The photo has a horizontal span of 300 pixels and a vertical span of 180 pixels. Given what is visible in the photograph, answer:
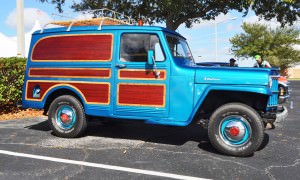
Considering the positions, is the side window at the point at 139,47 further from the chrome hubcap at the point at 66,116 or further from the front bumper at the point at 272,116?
the front bumper at the point at 272,116

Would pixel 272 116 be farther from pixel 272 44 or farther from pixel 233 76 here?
pixel 272 44

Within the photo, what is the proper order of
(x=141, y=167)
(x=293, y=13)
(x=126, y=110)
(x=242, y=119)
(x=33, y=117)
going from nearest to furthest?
(x=141, y=167) < (x=242, y=119) < (x=126, y=110) < (x=33, y=117) < (x=293, y=13)

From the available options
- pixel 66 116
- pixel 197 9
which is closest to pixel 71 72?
pixel 66 116

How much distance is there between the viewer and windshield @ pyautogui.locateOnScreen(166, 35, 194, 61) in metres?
5.85

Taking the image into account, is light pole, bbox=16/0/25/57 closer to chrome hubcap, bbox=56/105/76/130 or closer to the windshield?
chrome hubcap, bbox=56/105/76/130

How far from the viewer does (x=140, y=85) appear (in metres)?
5.64

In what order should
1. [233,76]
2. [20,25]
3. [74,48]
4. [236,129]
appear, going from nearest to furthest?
[233,76] → [236,129] → [74,48] → [20,25]

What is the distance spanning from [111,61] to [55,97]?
162cm

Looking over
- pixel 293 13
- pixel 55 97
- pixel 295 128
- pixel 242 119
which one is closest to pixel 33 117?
pixel 55 97

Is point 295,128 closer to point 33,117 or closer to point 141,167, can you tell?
point 141,167

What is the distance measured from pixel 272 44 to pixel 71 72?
50838 mm

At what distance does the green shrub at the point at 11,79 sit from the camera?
9.05 metres

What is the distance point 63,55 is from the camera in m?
6.25

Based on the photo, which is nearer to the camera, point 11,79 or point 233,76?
point 233,76
